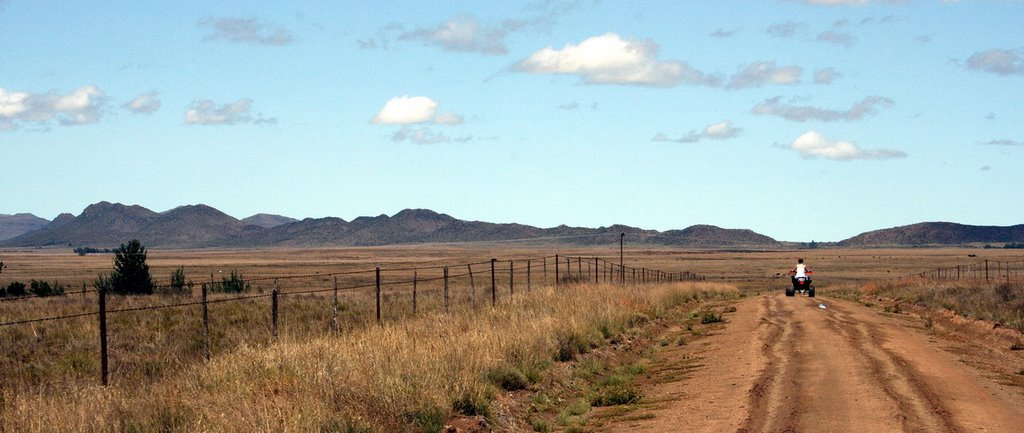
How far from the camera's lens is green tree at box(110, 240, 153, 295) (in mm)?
53656

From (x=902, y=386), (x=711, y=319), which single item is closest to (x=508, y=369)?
(x=902, y=386)

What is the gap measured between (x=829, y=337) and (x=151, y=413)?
17.3 meters

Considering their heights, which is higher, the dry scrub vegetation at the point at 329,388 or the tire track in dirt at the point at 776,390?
the dry scrub vegetation at the point at 329,388

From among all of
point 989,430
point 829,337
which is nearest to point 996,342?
point 829,337

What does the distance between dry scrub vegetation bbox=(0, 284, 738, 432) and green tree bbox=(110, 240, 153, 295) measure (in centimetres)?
3681

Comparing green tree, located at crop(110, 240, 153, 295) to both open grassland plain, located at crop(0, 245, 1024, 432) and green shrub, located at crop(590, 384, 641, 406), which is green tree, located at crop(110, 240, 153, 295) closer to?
open grassland plain, located at crop(0, 245, 1024, 432)

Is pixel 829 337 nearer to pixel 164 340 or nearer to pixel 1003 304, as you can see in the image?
pixel 1003 304

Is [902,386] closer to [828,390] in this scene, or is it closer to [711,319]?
[828,390]

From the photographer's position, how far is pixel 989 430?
1273cm

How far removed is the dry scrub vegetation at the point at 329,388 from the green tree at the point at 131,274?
1449 inches

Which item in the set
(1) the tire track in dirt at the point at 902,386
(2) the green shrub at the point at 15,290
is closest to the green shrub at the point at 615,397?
(1) the tire track in dirt at the point at 902,386

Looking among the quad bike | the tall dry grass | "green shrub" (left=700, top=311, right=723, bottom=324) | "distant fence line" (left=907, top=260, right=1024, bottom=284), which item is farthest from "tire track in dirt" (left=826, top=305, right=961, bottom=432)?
Answer: "distant fence line" (left=907, top=260, right=1024, bottom=284)

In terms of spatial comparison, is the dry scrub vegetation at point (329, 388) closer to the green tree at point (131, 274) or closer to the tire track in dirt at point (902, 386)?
the tire track in dirt at point (902, 386)

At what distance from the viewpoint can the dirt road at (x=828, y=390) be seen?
1331 centimetres
